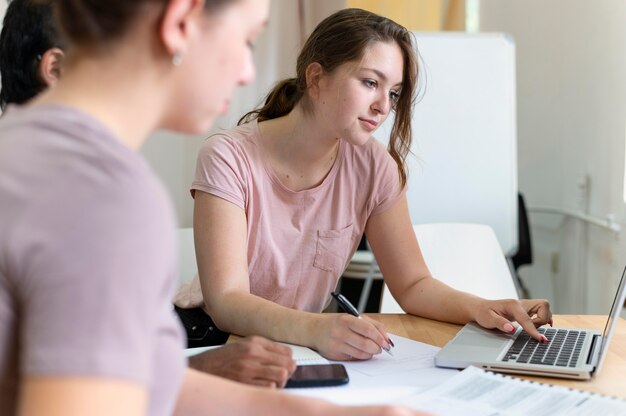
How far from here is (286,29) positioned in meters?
4.64

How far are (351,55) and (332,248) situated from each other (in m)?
0.41

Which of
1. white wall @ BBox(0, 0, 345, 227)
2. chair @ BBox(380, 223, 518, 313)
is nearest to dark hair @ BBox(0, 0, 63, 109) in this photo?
chair @ BBox(380, 223, 518, 313)

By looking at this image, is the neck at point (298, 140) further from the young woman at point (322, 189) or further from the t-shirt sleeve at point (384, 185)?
the t-shirt sleeve at point (384, 185)

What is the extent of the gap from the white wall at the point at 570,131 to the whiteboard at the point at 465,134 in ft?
1.31

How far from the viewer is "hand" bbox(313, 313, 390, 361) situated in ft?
4.26

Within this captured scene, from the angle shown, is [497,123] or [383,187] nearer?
[383,187]

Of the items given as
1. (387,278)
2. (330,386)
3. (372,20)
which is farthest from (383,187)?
(330,386)

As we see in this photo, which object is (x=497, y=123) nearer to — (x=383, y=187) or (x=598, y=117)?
(x=598, y=117)

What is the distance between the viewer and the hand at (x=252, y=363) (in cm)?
114

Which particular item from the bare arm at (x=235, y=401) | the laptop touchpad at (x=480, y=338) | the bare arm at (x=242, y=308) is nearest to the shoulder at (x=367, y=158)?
the bare arm at (x=242, y=308)

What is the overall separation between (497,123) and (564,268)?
0.99m

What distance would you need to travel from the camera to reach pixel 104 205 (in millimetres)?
527

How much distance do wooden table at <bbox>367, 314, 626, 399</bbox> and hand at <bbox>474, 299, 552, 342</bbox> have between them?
69mm

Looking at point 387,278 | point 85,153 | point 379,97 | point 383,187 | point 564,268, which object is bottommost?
point 564,268
